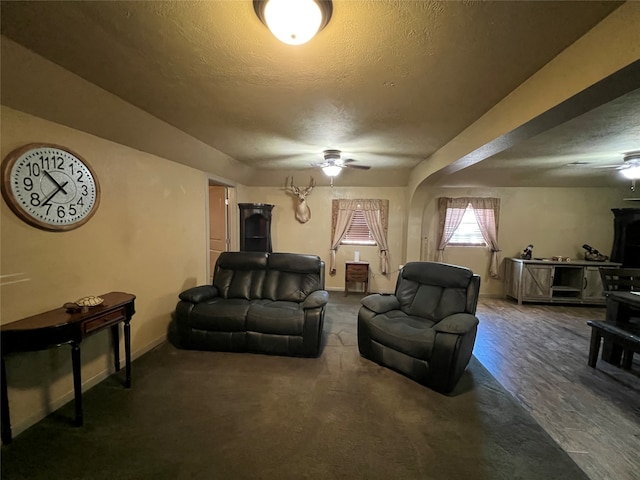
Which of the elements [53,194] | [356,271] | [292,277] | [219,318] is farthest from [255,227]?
[53,194]

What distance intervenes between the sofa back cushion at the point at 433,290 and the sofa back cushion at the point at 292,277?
110 cm

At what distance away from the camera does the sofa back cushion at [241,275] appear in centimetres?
339

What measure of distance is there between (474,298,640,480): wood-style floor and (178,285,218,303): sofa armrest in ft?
10.8

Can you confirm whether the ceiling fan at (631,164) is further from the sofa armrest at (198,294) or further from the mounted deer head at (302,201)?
the sofa armrest at (198,294)

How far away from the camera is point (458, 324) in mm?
2305

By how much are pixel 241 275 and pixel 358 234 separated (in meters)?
2.90

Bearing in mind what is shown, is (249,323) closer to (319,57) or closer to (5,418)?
(5,418)

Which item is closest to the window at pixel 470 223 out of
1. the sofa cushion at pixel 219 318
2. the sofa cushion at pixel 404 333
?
the sofa cushion at pixel 404 333

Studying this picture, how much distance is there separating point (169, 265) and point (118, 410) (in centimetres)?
162

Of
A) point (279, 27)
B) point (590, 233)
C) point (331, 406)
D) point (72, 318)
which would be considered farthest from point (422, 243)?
point (72, 318)

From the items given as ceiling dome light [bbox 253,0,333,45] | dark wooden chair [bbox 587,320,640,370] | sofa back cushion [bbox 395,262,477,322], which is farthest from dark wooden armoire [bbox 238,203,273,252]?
dark wooden chair [bbox 587,320,640,370]

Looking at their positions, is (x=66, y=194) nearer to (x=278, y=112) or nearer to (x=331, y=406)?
(x=278, y=112)

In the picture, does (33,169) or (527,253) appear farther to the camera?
(527,253)

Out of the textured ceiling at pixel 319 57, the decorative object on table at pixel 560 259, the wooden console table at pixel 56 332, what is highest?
the textured ceiling at pixel 319 57
